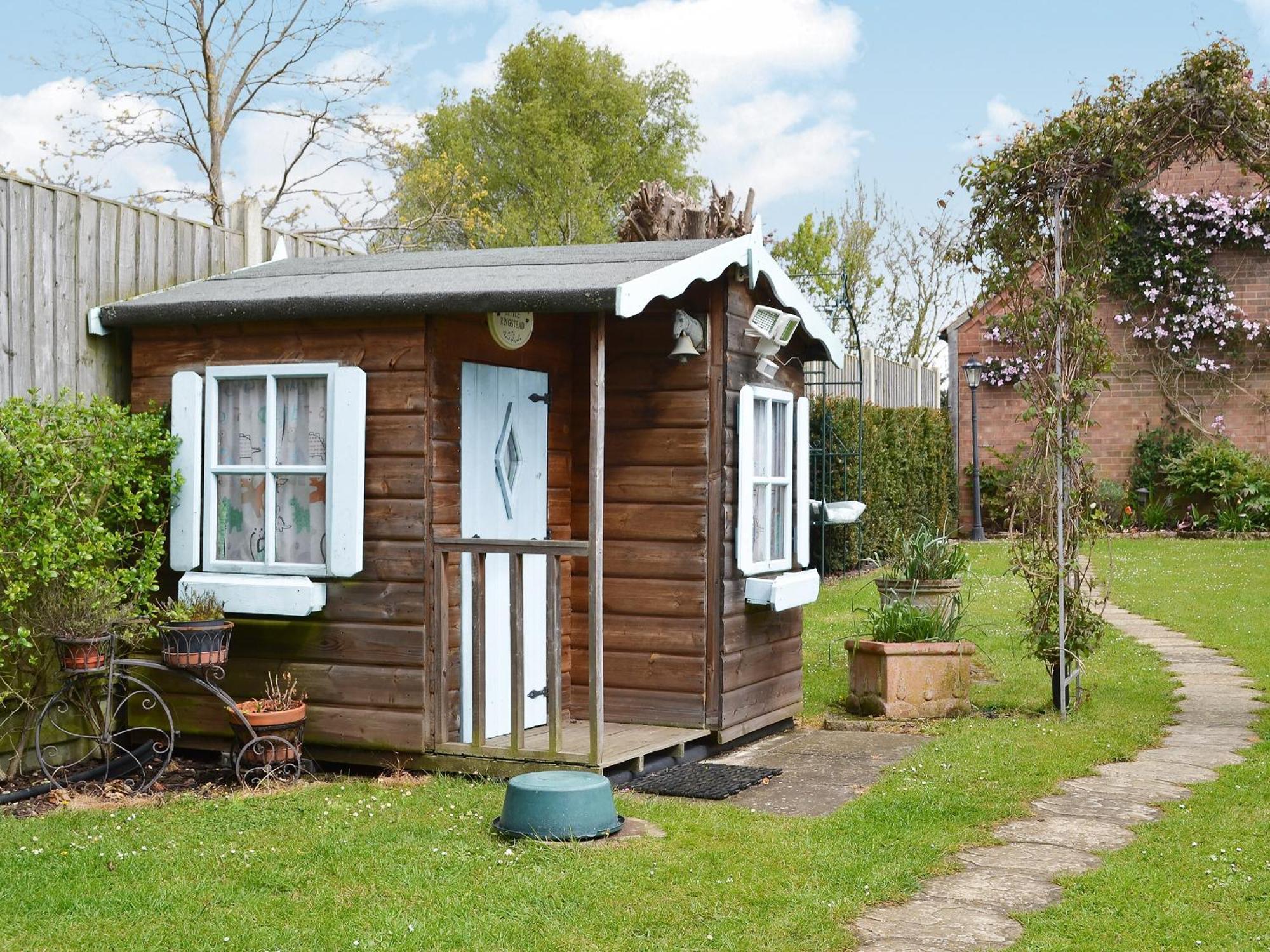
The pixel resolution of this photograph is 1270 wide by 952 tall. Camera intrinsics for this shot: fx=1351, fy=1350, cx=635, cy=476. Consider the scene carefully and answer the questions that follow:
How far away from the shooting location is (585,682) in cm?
738

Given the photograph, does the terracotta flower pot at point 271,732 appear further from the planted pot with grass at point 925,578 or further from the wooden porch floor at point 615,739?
the planted pot with grass at point 925,578

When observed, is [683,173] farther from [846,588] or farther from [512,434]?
[512,434]

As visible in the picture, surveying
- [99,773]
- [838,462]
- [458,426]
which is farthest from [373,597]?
[838,462]

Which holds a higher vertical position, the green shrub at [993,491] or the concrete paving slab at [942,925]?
the green shrub at [993,491]

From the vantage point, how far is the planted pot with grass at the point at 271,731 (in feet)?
20.1

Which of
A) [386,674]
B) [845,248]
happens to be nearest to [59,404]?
[386,674]

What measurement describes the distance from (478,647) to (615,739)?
3.05 feet

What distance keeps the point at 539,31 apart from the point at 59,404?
3374 cm

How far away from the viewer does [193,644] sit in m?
6.10

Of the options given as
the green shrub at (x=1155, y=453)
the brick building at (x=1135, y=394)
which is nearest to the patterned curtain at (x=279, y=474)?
the brick building at (x=1135, y=394)

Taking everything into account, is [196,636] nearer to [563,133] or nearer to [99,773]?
[99,773]

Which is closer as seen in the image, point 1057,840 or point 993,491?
point 1057,840

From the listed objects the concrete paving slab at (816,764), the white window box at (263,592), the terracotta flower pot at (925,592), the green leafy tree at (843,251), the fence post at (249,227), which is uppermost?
the green leafy tree at (843,251)

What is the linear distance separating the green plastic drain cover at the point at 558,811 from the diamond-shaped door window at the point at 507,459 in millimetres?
1978
